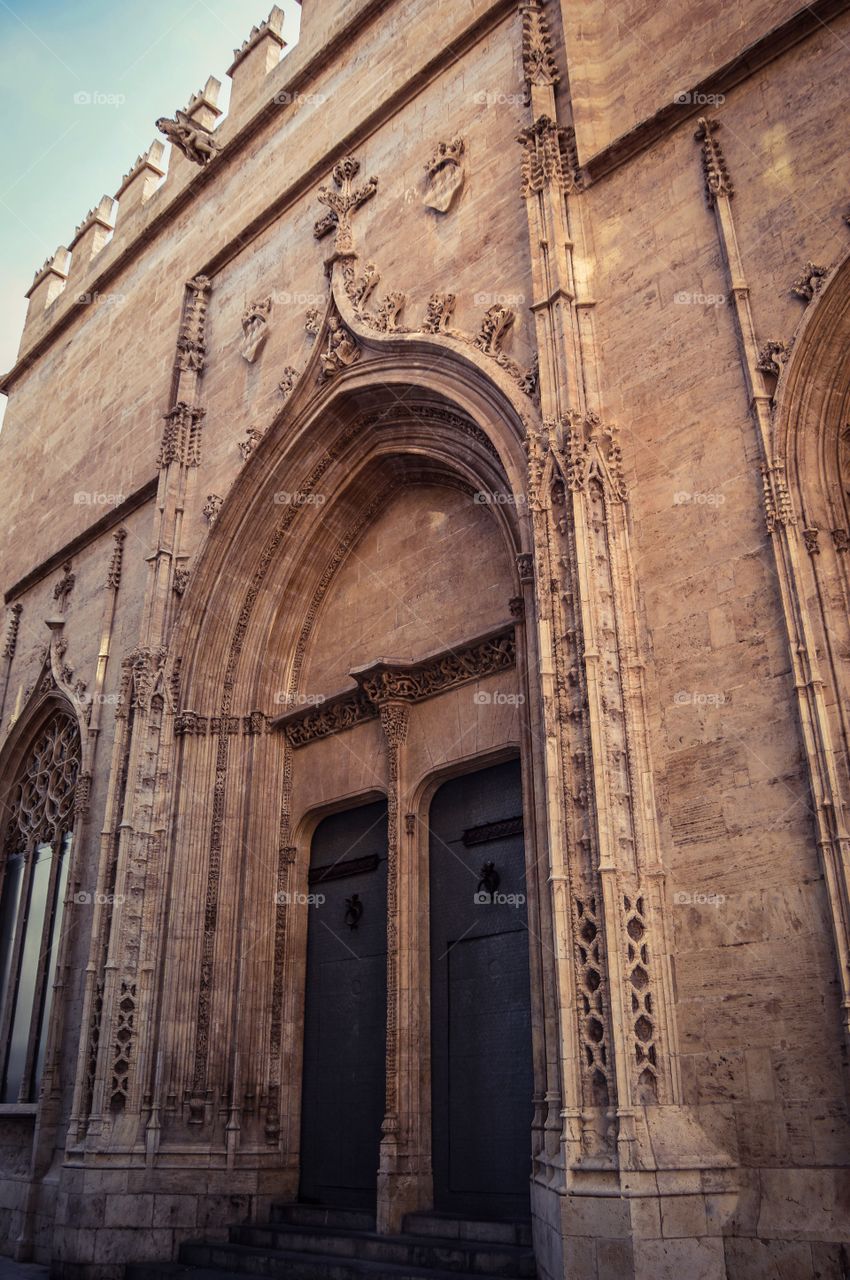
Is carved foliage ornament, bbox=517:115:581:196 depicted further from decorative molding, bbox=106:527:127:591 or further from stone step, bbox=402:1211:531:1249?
stone step, bbox=402:1211:531:1249

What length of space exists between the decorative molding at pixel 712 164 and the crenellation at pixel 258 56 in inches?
344

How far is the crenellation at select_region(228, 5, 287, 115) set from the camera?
15305 mm

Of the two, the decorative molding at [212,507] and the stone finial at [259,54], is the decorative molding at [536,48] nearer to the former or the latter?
the decorative molding at [212,507]

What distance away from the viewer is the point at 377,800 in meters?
11.0

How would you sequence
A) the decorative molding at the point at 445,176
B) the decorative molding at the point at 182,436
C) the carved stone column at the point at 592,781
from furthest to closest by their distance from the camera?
1. the decorative molding at the point at 182,436
2. the decorative molding at the point at 445,176
3. the carved stone column at the point at 592,781

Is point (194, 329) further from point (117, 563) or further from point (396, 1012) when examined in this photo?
point (396, 1012)

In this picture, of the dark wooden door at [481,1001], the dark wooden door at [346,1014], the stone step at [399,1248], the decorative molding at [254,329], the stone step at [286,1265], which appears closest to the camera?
the stone step at [399,1248]

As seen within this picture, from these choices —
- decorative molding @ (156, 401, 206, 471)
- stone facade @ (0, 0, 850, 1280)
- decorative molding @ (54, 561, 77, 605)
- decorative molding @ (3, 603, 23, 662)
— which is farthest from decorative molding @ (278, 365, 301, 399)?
decorative molding @ (3, 603, 23, 662)

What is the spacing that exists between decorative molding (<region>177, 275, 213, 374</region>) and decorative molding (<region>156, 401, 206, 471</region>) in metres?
0.63

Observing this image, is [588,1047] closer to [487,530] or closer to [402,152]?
[487,530]

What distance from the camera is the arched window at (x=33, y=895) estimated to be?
1301 cm

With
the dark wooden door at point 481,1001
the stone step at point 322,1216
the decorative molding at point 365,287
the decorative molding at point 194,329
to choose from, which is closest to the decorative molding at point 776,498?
the dark wooden door at point 481,1001

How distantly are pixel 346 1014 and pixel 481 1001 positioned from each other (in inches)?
71.7

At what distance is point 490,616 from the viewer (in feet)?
32.8
